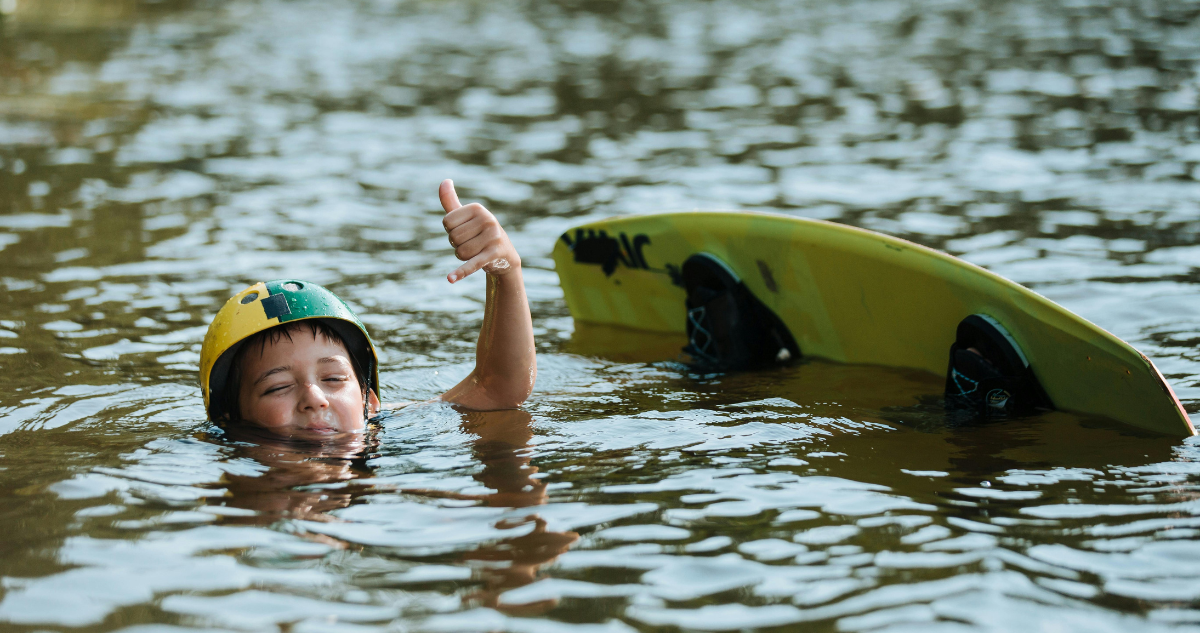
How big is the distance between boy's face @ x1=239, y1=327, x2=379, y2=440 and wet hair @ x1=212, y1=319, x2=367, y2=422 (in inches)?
0.5

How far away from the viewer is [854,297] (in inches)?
210

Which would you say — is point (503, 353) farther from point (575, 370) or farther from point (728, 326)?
point (728, 326)

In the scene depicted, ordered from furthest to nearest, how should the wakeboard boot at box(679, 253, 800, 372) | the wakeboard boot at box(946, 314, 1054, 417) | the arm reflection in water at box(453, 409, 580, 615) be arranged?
the wakeboard boot at box(679, 253, 800, 372) → the wakeboard boot at box(946, 314, 1054, 417) → the arm reflection in water at box(453, 409, 580, 615)

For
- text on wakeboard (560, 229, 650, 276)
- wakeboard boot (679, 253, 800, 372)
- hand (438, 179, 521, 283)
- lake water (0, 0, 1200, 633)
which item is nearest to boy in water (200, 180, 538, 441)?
hand (438, 179, 521, 283)

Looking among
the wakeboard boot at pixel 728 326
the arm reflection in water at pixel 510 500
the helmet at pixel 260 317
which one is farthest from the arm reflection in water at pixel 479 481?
the wakeboard boot at pixel 728 326

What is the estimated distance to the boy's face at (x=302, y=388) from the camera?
4.16 meters

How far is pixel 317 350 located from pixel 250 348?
0.26 metres

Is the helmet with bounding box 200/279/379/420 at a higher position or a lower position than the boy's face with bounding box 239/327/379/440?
higher

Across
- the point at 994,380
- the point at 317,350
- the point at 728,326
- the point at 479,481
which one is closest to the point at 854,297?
the point at 728,326

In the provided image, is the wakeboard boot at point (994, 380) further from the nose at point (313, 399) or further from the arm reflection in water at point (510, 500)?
the nose at point (313, 399)

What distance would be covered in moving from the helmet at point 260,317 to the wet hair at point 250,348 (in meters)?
0.02

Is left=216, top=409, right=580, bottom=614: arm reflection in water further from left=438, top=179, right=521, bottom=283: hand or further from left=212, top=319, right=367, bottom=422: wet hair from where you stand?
left=438, top=179, right=521, bottom=283: hand

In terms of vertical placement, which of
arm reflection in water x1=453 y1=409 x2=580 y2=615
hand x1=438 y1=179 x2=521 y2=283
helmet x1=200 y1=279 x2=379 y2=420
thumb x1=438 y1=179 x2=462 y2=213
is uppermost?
thumb x1=438 y1=179 x2=462 y2=213

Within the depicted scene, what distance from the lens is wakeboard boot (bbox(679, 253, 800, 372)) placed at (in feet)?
18.1
